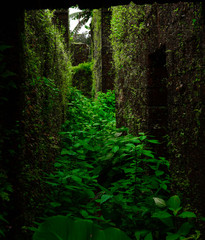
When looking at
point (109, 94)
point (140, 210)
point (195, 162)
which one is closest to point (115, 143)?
point (140, 210)

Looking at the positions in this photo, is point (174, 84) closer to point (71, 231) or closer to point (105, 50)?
point (71, 231)

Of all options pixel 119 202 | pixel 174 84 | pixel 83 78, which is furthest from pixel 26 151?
pixel 83 78

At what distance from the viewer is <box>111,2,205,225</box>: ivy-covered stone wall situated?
8.13 ft

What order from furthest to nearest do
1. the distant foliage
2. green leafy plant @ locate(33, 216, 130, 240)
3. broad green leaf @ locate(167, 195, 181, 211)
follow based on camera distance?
the distant foliage
broad green leaf @ locate(167, 195, 181, 211)
green leafy plant @ locate(33, 216, 130, 240)

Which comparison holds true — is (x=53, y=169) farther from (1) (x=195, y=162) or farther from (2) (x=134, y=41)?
(2) (x=134, y=41)

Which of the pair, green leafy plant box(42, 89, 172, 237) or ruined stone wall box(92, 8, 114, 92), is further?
ruined stone wall box(92, 8, 114, 92)

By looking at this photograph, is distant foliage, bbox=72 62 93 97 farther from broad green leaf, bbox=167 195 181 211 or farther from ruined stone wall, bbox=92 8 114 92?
broad green leaf, bbox=167 195 181 211

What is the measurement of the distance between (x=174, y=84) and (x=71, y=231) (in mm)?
2290

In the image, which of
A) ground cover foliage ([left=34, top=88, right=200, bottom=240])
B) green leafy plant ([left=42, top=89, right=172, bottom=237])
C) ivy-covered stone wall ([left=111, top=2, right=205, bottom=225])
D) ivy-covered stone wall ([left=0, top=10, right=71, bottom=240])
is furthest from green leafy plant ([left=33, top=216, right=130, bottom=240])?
ivy-covered stone wall ([left=111, top=2, right=205, bottom=225])

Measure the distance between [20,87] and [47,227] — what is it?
4.09 ft

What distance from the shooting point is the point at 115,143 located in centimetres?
462

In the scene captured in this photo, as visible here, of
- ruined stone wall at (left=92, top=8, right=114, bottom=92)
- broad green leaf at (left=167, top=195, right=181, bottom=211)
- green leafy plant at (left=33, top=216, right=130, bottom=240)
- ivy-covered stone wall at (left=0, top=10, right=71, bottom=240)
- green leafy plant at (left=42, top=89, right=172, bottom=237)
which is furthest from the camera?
ruined stone wall at (left=92, top=8, right=114, bottom=92)

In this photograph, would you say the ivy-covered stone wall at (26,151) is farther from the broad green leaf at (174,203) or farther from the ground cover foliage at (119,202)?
the broad green leaf at (174,203)

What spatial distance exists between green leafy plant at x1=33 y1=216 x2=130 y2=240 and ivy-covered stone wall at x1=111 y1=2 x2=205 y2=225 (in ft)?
4.38
